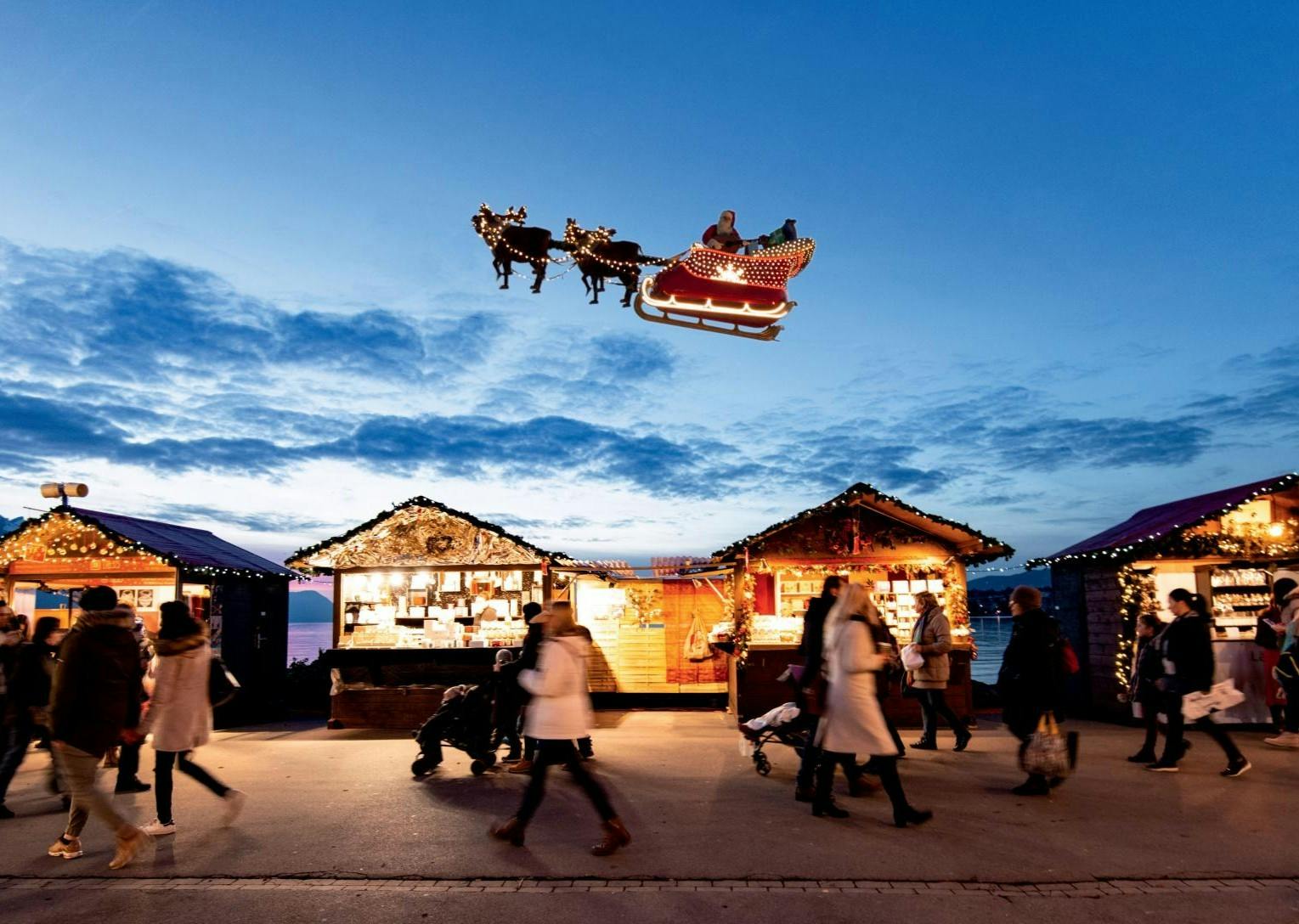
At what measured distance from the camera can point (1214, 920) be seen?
4.82 m

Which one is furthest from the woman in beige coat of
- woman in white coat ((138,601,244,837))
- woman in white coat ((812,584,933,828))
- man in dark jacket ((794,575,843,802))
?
woman in white coat ((138,601,244,837))

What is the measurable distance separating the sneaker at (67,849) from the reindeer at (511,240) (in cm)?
535

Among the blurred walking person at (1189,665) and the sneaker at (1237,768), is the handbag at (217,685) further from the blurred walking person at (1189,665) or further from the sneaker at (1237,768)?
the sneaker at (1237,768)

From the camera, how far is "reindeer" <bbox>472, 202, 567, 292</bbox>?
8.09 m

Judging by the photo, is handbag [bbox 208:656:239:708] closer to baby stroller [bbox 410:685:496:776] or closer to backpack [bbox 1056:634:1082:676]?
baby stroller [bbox 410:685:496:776]

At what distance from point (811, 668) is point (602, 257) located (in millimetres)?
4091

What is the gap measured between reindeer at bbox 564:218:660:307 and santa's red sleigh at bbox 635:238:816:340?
171 millimetres

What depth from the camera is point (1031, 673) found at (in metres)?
7.82

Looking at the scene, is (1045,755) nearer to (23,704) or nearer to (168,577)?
(23,704)

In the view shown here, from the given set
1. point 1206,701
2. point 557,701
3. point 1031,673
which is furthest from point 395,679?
point 1206,701

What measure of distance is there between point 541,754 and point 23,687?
451 centimetres

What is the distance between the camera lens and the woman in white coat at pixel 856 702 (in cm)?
661

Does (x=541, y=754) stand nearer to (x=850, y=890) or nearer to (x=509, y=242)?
(x=850, y=890)

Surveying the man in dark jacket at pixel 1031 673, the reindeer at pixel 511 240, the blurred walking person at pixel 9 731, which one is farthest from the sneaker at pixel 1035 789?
the blurred walking person at pixel 9 731
